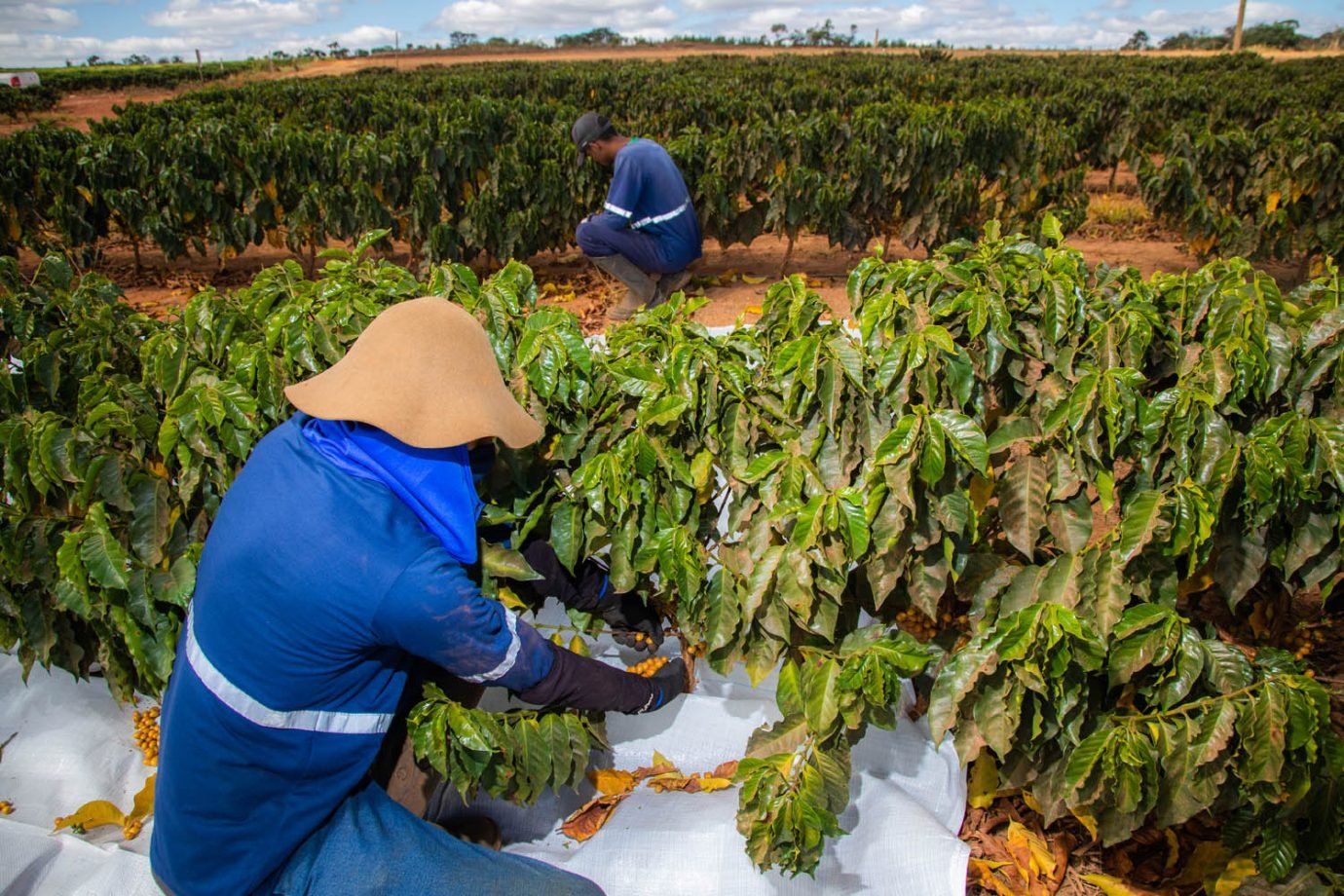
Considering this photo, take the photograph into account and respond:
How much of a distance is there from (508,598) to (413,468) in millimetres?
669

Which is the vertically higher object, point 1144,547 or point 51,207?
point 51,207

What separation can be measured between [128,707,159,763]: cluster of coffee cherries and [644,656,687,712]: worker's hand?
1624mm

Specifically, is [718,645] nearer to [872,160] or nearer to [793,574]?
[793,574]

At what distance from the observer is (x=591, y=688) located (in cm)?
213

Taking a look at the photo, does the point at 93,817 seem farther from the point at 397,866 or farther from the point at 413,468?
the point at 413,468

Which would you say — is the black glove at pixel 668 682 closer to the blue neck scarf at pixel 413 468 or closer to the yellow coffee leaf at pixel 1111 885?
A: the blue neck scarf at pixel 413 468

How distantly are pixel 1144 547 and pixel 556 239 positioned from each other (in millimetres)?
7222

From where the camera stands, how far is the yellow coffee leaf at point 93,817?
7.54 ft

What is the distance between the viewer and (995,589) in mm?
2123

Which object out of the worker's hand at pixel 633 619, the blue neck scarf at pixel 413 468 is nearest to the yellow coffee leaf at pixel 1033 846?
the worker's hand at pixel 633 619

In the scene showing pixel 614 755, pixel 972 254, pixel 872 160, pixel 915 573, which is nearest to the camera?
pixel 915 573

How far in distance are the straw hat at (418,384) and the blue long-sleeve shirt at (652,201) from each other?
→ 171 inches

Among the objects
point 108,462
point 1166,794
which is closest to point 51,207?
point 108,462

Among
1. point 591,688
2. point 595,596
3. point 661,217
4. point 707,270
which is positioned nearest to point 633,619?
point 595,596
